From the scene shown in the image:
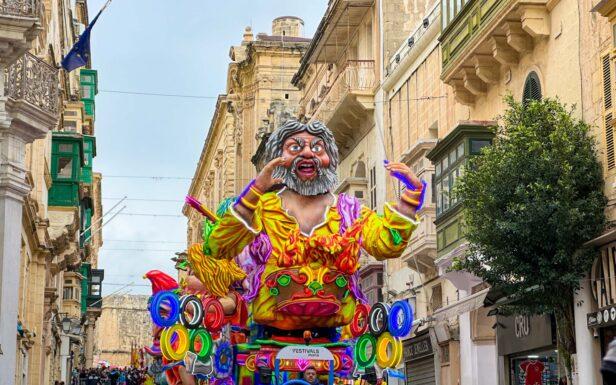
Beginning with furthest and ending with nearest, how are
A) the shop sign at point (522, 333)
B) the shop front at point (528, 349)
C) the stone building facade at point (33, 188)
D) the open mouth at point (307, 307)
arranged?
1. the shop front at point (528, 349)
2. the shop sign at point (522, 333)
3. the stone building facade at point (33, 188)
4. the open mouth at point (307, 307)

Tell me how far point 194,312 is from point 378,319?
1.33 metres

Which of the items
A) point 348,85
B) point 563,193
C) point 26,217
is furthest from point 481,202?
point 348,85

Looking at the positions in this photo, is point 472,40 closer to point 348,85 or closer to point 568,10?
point 568,10

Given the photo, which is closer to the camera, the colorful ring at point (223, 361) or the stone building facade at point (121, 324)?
the colorful ring at point (223, 361)

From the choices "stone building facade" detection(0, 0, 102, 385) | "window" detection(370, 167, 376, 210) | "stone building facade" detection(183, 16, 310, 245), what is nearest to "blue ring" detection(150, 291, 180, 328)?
"stone building facade" detection(0, 0, 102, 385)

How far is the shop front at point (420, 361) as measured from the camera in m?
30.9

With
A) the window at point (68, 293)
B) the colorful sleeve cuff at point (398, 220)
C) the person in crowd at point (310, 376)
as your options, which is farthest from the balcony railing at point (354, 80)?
the person in crowd at point (310, 376)

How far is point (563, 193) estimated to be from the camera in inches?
741

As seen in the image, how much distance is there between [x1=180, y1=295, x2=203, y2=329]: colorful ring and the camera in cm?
924

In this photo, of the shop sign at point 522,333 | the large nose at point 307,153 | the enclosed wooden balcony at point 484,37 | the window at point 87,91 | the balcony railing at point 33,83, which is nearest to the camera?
the large nose at point 307,153

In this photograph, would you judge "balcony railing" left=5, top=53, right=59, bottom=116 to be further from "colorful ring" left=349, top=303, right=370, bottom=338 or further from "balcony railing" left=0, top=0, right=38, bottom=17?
"colorful ring" left=349, top=303, right=370, bottom=338

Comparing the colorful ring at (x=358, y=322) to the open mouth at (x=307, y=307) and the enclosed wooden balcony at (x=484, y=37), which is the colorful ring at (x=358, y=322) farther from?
the enclosed wooden balcony at (x=484, y=37)

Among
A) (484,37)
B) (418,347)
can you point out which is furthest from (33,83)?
(418,347)

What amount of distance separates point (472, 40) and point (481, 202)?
17.6 feet
